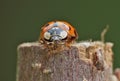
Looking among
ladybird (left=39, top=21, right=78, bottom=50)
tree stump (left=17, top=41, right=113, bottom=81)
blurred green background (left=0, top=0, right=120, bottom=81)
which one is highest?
blurred green background (left=0, top=0, right=120, bottom=81)

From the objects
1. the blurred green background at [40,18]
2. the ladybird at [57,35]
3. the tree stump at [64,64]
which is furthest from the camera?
the blurred green background at [40,18]

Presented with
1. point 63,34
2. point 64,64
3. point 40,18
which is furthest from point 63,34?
point 40,18

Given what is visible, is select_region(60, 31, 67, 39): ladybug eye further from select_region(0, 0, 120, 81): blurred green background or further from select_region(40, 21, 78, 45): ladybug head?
select_region(0, 0, 120, 81): blurred green background

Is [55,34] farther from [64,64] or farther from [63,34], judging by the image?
[64,64]

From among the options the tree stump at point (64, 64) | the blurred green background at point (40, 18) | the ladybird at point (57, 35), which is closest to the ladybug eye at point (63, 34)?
the ladybird at point (57, 35)

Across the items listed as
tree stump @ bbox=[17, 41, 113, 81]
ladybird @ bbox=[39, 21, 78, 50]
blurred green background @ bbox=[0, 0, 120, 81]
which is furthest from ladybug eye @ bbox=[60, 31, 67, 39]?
blurred green background @ bbox=[0, 0, 120, 81]

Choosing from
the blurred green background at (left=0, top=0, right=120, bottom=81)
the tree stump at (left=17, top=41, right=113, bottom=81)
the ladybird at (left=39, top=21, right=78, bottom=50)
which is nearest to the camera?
the tree stump at (left=17, top=41, right=113, bottom=81)

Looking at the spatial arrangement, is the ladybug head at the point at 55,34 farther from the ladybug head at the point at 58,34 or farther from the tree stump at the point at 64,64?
the tree stump at the point at 64,64
